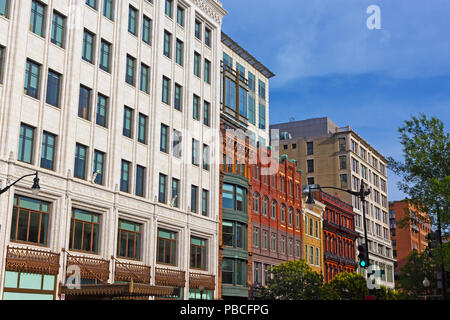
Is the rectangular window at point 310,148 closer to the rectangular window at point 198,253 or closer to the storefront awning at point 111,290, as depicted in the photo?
the rectangular window at point 198,253

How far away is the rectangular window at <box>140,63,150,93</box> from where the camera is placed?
4628 cm

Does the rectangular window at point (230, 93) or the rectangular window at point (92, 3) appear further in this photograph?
the rectangular window at point (230, 93)

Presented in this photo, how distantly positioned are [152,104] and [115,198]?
9.58 meters

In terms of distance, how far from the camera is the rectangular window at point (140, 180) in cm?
4425

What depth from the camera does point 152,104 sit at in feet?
153

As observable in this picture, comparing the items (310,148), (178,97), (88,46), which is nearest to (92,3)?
(88,46)

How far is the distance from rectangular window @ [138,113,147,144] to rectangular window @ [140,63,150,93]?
2.38 m

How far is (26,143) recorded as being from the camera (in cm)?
3469

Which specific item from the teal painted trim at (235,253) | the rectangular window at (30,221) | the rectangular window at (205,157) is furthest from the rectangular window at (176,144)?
the rectangular window at (30,221)

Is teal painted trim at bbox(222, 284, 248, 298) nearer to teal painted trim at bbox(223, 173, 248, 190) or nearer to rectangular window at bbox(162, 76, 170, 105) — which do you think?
teal painted trim at bbox(223, 173, 248, 190)

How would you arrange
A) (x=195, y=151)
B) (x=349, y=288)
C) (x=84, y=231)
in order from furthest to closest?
(x=349, y=288), (x=195, y=151), (x=84, y=231)

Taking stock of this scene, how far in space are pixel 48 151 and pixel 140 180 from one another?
9955 millimetres

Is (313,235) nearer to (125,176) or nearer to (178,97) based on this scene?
(178,97)

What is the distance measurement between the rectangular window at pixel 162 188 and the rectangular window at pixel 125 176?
4070 mm
